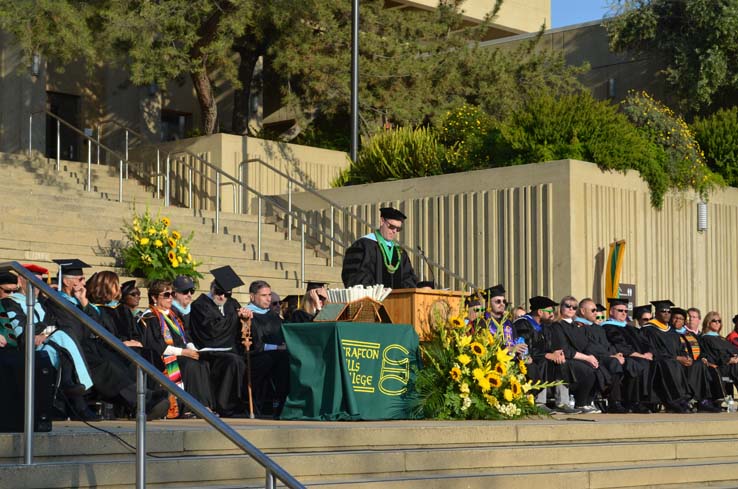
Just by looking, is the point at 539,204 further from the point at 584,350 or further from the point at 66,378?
the point at 66,378

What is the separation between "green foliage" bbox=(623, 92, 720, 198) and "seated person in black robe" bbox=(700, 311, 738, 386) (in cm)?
333

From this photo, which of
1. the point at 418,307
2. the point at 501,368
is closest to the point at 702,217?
the point at 501,368

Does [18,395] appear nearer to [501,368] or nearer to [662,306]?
[501,368]

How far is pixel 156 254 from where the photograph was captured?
17328mm

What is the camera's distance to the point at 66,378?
9.76 m

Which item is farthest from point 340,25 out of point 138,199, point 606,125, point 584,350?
point 584,350

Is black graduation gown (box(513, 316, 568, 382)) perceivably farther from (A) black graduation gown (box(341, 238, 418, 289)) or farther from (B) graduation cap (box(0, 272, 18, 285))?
(B) graduation cap (box(0, 272, 18, 285))

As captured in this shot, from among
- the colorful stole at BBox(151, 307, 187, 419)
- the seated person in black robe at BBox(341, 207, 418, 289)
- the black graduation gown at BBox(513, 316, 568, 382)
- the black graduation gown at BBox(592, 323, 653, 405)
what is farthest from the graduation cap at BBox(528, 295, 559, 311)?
the colorful stole at BBox(151, 307, 187, 419)

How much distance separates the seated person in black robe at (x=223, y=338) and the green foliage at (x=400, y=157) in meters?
8.39

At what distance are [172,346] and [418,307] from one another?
8.02 ft

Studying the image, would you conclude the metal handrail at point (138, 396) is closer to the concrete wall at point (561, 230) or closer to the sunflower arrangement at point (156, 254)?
the sunflower arrangement at point (156, 254)

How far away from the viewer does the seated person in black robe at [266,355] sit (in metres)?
13.1

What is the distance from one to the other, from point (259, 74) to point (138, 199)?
657 centimetres

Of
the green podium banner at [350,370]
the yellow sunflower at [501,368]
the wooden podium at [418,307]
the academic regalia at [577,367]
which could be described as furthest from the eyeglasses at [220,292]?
the academic regalia at [577,367]
